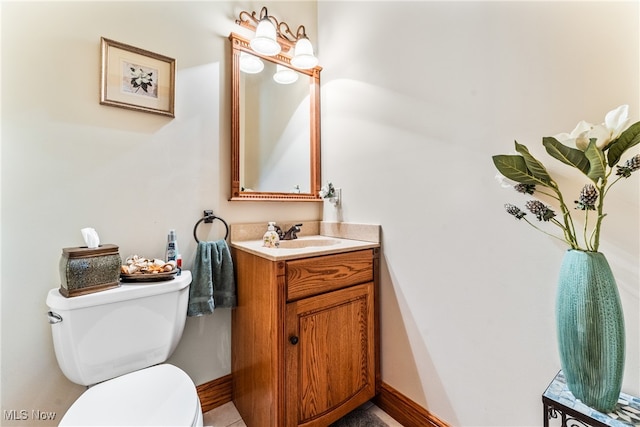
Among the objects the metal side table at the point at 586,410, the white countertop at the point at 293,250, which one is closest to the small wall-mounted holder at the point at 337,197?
the white countertop at the point at 293,250

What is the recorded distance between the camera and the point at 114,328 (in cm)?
96

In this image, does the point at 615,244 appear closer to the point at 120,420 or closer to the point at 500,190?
the point at 500,190

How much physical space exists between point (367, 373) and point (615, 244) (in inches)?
44.4

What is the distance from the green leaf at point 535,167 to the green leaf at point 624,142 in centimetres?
14

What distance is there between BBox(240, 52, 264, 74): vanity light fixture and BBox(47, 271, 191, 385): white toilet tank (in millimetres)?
1222

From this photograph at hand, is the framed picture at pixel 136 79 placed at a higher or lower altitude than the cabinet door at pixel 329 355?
higher

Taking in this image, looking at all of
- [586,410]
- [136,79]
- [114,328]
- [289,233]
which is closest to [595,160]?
[586,410]

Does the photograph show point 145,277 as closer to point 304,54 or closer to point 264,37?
point 264,37

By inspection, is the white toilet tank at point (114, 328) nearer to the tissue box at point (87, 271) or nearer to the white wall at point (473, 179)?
the tissue box at point (87, 271)

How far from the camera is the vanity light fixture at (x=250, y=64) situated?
5.11 ft

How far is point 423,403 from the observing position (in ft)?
4.12

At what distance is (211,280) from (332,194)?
0.86 meters

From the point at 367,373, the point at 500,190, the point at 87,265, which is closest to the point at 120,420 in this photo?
the point at 87,265

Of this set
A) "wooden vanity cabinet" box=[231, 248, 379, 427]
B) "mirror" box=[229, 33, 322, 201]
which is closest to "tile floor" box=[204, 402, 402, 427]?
"wooden vanity cabinet" box=[231, 248, 379, 427]
